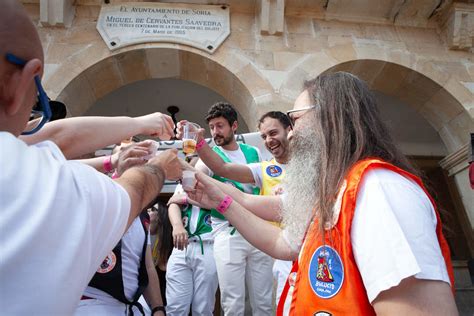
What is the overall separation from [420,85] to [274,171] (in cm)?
368

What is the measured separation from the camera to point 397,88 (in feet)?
18.9

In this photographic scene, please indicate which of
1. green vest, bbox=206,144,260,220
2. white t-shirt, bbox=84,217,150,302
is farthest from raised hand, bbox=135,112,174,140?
green vest, bbox=206,144,260,220

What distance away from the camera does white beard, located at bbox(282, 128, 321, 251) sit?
1486mm

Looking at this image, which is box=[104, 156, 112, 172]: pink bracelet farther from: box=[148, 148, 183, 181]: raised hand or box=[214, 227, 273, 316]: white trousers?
box=[214, 227, 273, 316]: white trousers

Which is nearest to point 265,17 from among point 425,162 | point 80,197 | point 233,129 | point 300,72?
point 300,72

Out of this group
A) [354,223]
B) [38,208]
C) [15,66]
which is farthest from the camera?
[354,223]

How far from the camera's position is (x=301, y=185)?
1582 mm

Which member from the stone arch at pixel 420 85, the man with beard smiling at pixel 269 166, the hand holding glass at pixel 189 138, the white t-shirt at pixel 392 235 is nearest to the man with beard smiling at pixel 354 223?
the white t-shirt at pixel 392 235

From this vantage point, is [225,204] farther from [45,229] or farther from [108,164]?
[45,229]

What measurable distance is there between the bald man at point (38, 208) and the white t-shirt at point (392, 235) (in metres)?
0.64

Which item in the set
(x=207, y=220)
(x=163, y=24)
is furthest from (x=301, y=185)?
(x=163, y=24)

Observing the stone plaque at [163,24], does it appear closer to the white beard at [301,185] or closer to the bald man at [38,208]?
the white beard at [301,185]

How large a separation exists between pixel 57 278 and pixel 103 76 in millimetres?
5013

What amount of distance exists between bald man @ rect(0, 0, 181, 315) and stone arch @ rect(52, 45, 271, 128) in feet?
13.9
